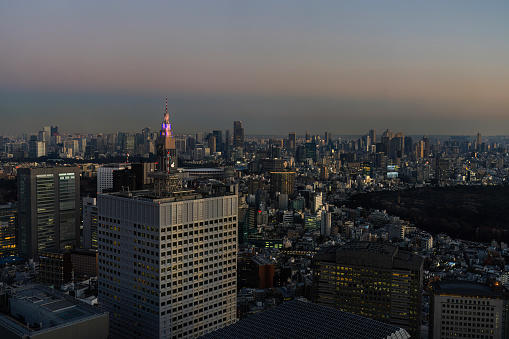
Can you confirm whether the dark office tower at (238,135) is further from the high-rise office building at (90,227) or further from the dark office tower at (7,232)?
the dark office tower at (7,232)

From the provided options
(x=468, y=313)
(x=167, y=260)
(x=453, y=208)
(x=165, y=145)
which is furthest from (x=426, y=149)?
(x=167, y=260)

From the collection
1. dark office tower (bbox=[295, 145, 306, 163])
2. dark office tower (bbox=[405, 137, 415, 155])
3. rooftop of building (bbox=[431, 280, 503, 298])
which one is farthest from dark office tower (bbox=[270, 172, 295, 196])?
dark office tower (bbox=[405, 137, 415, 155])

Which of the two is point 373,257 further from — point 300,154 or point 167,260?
point 300,154

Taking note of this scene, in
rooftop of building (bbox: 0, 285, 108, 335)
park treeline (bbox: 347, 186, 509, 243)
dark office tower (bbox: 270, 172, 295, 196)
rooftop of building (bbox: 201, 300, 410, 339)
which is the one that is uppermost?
rooftop of building (bbox: 0, 285, 108, 335)

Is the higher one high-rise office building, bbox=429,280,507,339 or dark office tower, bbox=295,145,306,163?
dark office tower, bbox=295,145,306,163

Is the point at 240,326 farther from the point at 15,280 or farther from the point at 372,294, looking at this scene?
the point at 15,280

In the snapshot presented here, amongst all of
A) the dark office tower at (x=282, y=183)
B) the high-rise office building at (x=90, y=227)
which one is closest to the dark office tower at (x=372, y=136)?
the dark office tower at (x=282, y=183)

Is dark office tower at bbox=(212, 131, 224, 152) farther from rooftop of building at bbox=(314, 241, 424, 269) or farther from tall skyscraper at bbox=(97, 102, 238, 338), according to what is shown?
tall skyscraper at bbox=(97, 102, 238, 338)
